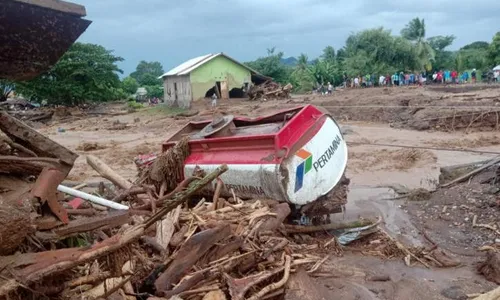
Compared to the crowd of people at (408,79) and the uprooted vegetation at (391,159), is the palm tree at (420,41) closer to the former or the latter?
the crowd of people at (408,79)

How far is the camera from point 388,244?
6340mm

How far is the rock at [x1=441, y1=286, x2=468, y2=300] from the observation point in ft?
16.1

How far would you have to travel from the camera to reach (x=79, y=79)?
35750mm

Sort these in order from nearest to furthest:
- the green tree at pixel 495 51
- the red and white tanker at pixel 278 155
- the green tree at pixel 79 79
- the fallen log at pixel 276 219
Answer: the fallen log at pixel 276 219, the red and white tanker at pixel 278 155, the green tree at pixel 79 79, the green tree at pixel 495 51

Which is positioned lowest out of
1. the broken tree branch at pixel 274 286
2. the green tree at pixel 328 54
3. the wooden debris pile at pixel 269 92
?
the broken tree branch at pixel 274 286

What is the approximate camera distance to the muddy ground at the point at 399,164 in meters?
5.36

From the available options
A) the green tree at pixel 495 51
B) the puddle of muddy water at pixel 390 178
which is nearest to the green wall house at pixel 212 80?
the puddle of muddy water at pixel 390 178

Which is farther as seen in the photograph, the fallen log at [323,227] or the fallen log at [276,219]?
the fallen log at [323,227]

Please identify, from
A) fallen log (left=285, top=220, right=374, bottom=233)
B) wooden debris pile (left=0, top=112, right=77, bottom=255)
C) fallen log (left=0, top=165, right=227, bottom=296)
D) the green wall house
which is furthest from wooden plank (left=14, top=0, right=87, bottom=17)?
the green wall house

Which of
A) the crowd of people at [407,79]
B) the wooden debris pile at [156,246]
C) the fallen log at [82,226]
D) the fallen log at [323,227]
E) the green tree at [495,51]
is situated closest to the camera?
the wooden debris pile at [156,246]

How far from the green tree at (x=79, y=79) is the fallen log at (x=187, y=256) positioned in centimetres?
3268

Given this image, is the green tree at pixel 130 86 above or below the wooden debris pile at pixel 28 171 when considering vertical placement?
above

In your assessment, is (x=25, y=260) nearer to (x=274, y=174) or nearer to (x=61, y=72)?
(x=274, y=174)

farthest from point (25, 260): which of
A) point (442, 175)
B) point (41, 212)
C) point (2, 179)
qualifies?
point (442, 175)
